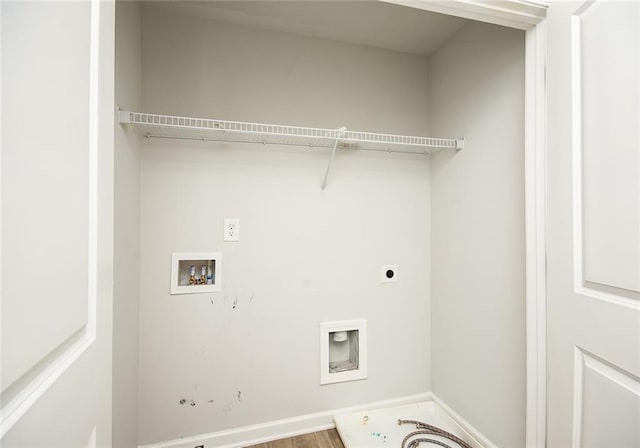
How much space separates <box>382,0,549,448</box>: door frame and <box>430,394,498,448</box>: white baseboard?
520 mm

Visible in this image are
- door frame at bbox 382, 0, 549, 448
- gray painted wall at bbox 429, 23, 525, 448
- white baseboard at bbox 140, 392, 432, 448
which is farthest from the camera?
white baseboard at bbox 140, 392, 432, 448

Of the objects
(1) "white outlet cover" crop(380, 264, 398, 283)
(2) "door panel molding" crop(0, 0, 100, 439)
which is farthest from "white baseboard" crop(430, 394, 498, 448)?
(2) "door panel molding" crop(0, 0, 100, 439)

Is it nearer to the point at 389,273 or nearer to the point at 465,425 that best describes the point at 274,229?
the point at 389,273

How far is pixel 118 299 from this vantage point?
1239 millimetres

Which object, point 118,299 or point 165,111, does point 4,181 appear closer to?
point 118,299

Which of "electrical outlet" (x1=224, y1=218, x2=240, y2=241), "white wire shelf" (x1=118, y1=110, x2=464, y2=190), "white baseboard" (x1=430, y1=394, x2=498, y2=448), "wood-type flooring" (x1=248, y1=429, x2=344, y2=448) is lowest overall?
"wood-type flooring" (x1=248, y1=429, x2=344, y2=448)

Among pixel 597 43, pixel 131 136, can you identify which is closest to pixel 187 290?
pixel 131 136

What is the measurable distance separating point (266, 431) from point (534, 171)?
2.00m

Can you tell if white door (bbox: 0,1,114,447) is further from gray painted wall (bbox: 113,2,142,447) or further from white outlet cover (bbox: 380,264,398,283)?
white outlet cover (bbox: 380,264,398,283)

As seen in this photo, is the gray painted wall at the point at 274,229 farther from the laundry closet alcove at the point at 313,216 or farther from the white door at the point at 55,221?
the white door at the point at 55,221

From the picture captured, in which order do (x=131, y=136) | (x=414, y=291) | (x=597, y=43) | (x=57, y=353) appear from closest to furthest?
(x=57, y=353)
(x=597, y=43)
(x=131, y=136)
(x=414, y=291)

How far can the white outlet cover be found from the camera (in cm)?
196

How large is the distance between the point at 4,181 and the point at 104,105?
0.37 meters

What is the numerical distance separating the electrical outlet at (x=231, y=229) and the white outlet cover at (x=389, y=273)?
101 cm
